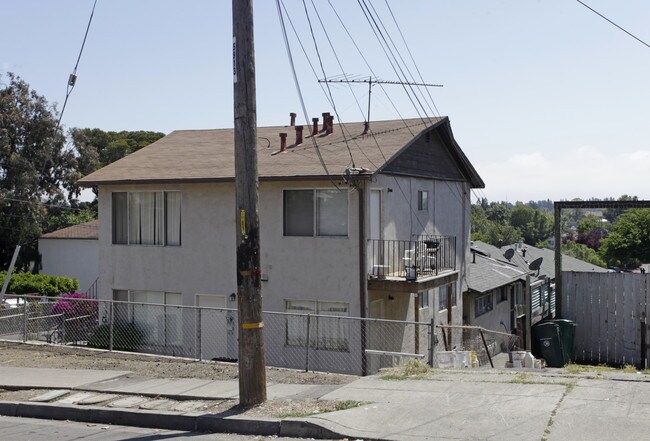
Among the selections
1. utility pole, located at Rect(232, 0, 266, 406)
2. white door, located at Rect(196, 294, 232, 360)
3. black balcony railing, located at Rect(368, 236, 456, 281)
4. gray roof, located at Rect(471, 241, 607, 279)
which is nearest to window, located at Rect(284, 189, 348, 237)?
black balcony railing, located at Rect(368, 236, 456, 281)

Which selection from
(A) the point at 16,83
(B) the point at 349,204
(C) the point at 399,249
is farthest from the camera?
(A) the point at 16,83

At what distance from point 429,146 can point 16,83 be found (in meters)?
25.7

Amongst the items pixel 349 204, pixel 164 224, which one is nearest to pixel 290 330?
pixel 349 204

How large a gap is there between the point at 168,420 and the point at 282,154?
10.7m

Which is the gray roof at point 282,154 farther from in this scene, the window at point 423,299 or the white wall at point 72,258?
the white wall at point 72,258

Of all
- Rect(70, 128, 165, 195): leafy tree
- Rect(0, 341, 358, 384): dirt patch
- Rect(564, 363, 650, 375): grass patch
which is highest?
Rect(70, 128, 165, 195): leafy tree

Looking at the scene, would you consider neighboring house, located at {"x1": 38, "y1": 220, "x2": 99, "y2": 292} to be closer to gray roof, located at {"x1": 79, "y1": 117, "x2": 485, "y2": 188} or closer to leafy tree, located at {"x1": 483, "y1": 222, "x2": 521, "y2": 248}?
Result: gray roof, located at {"x1": 79, "y1": 117, "x2": 485, "y2": 188}

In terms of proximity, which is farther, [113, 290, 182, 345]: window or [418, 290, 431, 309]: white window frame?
[418, 290, 431, 309]: white window frame

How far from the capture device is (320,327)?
17.5m

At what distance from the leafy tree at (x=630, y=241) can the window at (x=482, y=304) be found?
32922 mm

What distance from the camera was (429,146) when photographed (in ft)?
69.2

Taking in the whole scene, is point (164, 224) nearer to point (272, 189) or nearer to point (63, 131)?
point (272, 189)

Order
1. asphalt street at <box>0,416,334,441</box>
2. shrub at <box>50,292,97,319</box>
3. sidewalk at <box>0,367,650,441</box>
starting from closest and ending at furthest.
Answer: sidewalk at <box>0,367,650,441</box> → asphalt street at <box>0,416,334,441</box> → shrub at <box>50,292,97,319</box>

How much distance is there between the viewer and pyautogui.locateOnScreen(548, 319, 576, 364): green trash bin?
67.5ft
